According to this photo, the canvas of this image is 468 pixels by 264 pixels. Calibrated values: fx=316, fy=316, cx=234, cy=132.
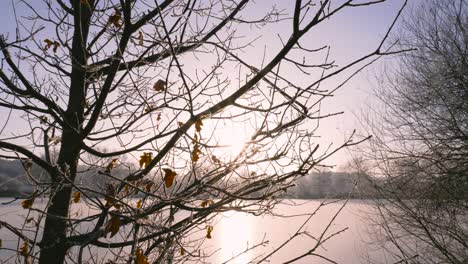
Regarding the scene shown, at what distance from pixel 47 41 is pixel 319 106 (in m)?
1.71

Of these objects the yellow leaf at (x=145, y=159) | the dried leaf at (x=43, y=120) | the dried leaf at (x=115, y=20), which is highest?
the dried leaf at (x=115, y=20)

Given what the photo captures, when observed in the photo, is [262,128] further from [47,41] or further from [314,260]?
[314,260]

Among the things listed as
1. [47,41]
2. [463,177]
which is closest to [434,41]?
[463,177]

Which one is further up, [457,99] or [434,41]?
[434,41]

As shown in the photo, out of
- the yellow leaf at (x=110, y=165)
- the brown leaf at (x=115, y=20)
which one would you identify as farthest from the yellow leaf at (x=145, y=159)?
the brown leaf at (x=115, y=20)

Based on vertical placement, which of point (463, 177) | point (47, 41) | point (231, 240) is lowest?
A: point (231, 240)

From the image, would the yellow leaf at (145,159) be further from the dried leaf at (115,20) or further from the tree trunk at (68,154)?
the dried leaf at (115,20)

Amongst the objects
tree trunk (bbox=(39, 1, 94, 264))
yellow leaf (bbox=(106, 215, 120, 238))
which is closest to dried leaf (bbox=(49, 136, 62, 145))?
tree trunk (bbox=(39, 1, 94, 264))

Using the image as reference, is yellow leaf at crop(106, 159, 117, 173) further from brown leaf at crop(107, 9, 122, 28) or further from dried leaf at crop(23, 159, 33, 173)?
brown leaf at crop(107, 9, 122, 28)

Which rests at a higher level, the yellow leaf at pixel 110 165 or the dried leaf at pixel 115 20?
the dried leaf at pixel 115 20

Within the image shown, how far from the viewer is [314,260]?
10172mm

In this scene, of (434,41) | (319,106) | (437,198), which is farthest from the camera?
(434,41)

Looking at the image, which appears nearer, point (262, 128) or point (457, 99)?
point (262, 128)

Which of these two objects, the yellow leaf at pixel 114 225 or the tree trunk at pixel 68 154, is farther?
the tree trunk at pixel 68 154
